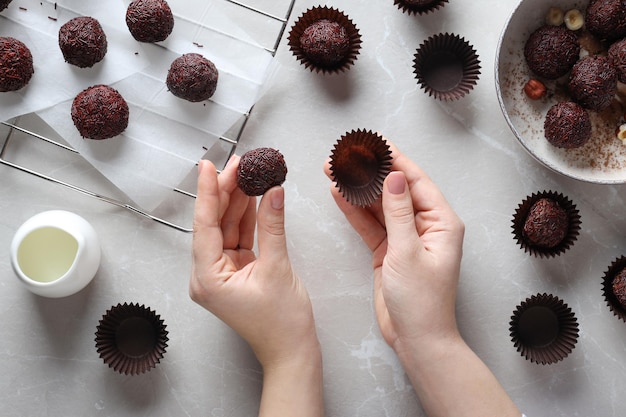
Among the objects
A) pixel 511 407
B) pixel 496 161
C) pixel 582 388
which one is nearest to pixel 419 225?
pixel 496 161

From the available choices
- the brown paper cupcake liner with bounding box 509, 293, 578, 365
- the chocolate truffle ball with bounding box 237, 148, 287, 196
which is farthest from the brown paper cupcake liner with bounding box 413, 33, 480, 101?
the brown paper cupcake liner with bounding box 509, 293, 578, 365

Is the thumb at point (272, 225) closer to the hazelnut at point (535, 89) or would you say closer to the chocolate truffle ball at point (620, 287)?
the hazelnut at point (535, 89)

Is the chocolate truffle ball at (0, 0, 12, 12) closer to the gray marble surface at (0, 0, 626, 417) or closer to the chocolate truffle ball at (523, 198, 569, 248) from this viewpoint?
the gray marble surface at (0, 0, 626, 417)

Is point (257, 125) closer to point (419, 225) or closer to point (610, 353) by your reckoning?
point (419, 225)

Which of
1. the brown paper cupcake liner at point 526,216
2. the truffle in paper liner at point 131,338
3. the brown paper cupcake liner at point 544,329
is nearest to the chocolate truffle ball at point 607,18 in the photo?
the brown paper cupcake liner at point 526,216

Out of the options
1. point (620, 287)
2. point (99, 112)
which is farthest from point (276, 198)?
point (620, 287)

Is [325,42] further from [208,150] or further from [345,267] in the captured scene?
[345,267]
